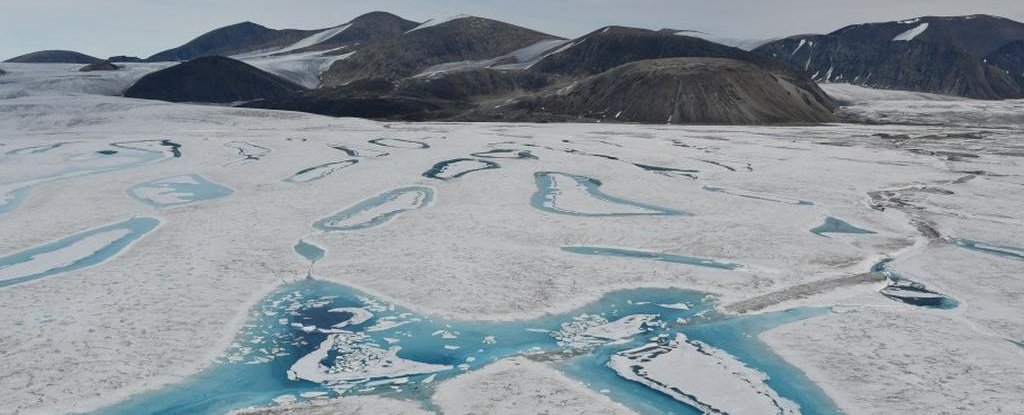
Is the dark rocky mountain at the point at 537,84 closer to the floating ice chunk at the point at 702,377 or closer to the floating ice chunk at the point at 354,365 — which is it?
the floating ice chunk at the point at 702,377

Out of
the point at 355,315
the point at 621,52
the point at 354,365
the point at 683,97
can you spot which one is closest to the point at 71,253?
the point at 355,315

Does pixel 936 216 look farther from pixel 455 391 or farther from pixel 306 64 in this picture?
pixel 306 64

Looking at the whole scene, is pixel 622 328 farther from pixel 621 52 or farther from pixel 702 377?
pixel 621 52

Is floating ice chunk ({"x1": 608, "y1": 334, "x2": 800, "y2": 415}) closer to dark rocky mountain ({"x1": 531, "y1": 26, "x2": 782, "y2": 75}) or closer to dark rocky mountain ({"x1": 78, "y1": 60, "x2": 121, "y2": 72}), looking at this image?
dark rocky mountain ({"x1": 531, "y1": 26, "x2": 782, "y2": 75})

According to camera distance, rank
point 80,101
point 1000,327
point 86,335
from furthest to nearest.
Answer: point 80,101 → point 1000,327 → point 86,335

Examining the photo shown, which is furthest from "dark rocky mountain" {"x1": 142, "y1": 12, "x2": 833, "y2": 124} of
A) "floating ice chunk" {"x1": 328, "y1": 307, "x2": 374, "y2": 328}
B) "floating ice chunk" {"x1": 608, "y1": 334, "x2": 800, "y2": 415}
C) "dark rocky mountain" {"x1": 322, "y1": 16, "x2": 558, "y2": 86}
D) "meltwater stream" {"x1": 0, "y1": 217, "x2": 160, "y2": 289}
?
"floating ice chunk" {"x1": 608, "y1": 334, "x2": 800, "y2": 415}

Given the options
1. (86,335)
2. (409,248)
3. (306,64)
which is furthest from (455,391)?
(306,64)

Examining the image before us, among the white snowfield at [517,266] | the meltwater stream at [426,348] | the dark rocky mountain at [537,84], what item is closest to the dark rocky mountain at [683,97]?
the dark rocky mountain at [537,84]
